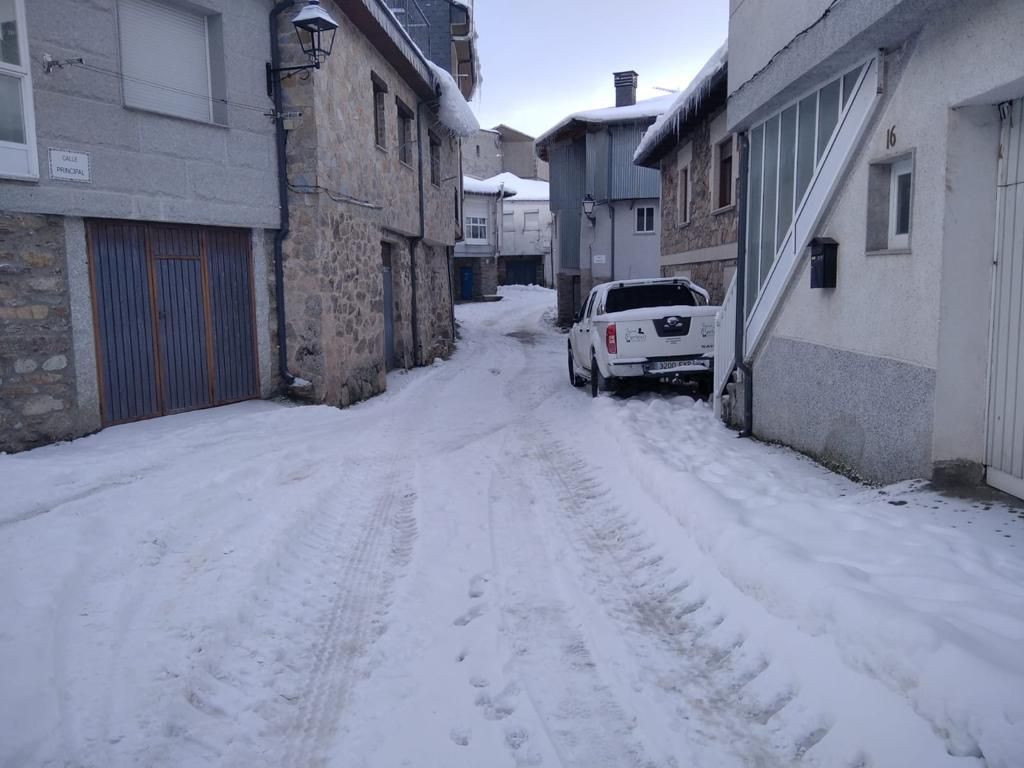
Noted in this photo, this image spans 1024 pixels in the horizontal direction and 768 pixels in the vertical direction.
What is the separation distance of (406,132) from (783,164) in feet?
31.7

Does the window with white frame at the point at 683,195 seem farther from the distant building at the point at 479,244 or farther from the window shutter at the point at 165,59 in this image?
the distant building at the point at 479,244

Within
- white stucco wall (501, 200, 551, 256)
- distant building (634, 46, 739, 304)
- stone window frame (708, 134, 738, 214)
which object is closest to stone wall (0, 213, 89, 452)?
distant building (634, 46, 739, 304)

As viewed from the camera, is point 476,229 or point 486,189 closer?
point 486,189

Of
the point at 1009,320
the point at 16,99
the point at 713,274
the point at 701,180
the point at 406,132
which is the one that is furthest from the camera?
the point at 406,132

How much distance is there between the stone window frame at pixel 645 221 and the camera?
83.3ft

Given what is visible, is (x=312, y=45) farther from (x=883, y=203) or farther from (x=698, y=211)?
(x=698, y=211)

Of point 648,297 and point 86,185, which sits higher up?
point 86,185

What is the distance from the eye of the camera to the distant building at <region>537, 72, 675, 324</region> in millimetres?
24953

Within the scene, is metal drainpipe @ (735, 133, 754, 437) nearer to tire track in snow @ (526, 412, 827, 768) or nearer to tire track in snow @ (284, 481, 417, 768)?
tire track in snow @ (526, 412, 827, 768)

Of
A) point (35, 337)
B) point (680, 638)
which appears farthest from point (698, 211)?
point (680, 638)

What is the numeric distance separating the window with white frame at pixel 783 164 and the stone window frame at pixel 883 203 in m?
0.71

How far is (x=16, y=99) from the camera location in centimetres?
676

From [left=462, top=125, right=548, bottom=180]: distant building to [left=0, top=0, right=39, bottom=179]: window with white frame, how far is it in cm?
4529

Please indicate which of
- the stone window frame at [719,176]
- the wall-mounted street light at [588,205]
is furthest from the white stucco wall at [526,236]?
the stone window frame at [719,176]
